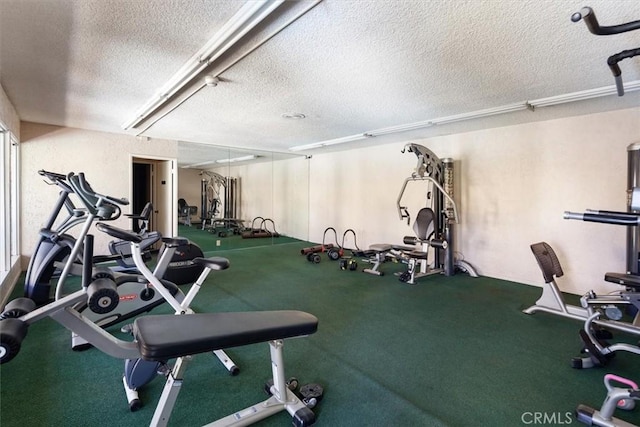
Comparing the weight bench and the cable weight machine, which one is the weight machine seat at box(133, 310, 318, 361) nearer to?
the weight bench

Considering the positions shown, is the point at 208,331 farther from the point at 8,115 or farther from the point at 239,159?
the point at 239,159

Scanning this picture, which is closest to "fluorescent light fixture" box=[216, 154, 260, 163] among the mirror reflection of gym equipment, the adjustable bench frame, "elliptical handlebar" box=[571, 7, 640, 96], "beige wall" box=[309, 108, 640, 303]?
the mirror reflection of gym equipment

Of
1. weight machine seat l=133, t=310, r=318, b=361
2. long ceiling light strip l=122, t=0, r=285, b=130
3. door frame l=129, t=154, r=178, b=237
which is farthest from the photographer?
door frame l=129, t=154, r=178, b=237

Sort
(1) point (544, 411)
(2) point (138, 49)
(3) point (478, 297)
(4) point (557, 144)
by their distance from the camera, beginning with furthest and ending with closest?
1. (4) point (557, 144)
2. (3) point (478, 297)
3. (2) point (138, 49)
4. (1) point (544, 411)

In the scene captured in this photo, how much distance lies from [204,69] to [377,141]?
3864mm

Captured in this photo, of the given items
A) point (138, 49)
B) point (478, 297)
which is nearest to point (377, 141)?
point (478, 297)

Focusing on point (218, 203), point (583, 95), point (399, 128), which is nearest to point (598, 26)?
point (583, 95)

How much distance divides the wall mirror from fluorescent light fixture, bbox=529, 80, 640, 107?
5.53 meters

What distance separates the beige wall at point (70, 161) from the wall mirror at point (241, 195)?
1.06 meters

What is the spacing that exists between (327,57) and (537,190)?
11.6ft

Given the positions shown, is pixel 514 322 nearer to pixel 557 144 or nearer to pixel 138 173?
pixel 557 144

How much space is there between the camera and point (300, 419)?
162cm

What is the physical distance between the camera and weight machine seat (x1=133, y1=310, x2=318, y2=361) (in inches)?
48.8

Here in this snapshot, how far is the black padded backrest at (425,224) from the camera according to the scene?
15.6 ft
